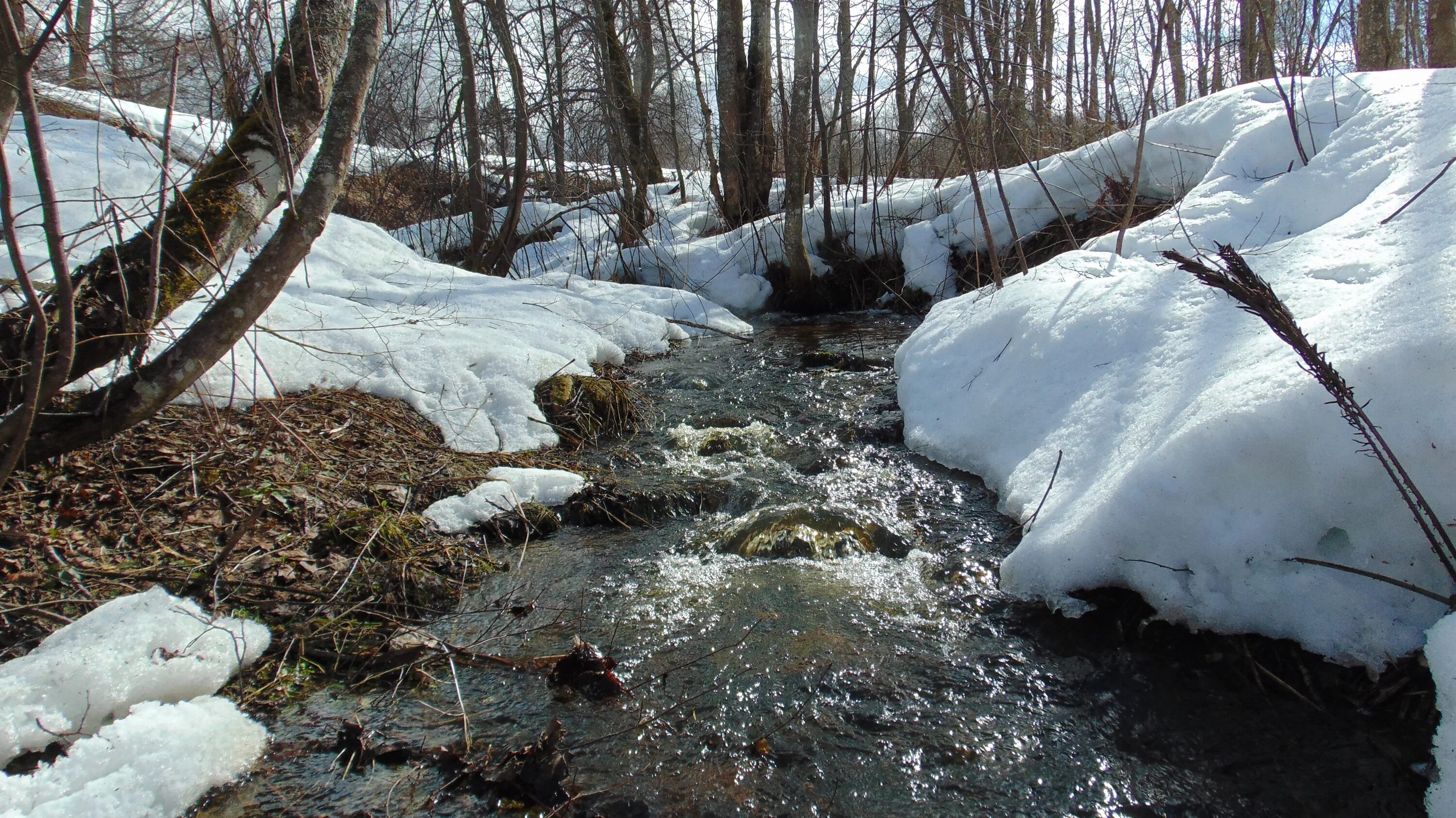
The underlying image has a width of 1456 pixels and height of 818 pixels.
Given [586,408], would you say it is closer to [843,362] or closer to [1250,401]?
[843,362]

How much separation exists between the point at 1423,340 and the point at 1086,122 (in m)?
7.35

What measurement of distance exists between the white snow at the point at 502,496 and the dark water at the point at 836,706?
0.29 meters

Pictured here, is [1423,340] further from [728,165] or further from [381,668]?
[728,165]

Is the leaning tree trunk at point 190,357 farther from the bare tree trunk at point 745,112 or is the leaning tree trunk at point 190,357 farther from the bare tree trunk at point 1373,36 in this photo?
the bare tree trunk at point 1373,36

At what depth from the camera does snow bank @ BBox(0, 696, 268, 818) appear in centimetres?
162

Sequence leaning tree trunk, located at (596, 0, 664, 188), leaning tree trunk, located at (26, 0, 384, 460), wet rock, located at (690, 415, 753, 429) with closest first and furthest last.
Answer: leaning tree trunk, located at (26, 0, 384, 460) → wet rock, located at (690, 415, 753, 429) → leaning tree trunk, located at (596, 0, 664, 188)

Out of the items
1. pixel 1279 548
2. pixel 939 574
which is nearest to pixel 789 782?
pixel 939 574

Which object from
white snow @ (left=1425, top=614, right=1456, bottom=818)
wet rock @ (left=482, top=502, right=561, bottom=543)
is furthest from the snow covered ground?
white snow @ (left=1425, top=614, right=1456, bottom=818)

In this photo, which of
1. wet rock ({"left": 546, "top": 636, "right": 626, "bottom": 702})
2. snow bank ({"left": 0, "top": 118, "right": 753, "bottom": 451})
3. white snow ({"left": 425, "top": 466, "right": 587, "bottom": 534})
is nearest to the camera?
wet rock ({"left": 546, "top": 636, "right": 626, "bottom": 702})

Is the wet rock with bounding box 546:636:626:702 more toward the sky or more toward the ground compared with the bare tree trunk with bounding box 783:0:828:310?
more toward the ground

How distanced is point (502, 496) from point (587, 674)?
55.1 inches

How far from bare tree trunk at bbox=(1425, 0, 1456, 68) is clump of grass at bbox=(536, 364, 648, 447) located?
10.00m

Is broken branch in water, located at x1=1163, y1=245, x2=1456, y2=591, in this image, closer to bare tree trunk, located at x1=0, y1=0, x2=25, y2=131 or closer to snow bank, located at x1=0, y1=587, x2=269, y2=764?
snow bank, located at x1=0, y1=587, x2=269, y2=764

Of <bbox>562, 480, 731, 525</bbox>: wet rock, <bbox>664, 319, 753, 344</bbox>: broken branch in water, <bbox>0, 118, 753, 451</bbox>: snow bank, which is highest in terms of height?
<bbox>0, 118, 753, 451</bbox>: snow bank
